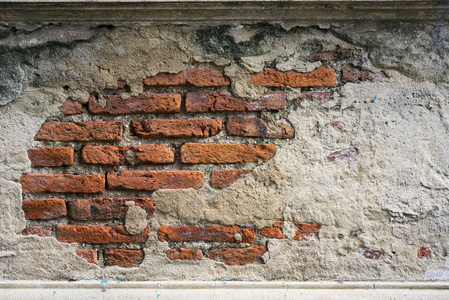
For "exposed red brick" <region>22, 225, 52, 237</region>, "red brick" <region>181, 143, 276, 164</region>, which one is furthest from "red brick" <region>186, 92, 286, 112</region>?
"exposed red brick" <region>22, 225, 52, 237</region>

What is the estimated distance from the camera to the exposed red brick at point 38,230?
1568 millimetres

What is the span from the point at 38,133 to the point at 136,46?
58 cm

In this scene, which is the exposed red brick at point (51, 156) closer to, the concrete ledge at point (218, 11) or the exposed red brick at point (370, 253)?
the concrete ledge at point (218, 11)

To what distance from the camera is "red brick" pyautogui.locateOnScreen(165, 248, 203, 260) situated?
5.16 ft

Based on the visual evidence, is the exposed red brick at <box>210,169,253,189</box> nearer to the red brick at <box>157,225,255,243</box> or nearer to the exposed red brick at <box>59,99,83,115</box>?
the red brick at <box>157,225,255,243</box>

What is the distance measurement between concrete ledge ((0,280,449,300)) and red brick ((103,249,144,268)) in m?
0.08

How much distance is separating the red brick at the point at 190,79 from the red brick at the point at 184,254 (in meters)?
0.74

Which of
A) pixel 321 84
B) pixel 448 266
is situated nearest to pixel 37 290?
pixel 321 84

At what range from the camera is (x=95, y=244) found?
5.17 ft

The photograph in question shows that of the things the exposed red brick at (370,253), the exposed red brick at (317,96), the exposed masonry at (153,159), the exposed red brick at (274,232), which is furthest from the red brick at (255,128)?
the exposed red brick at (370,253)

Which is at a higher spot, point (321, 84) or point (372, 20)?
point (372, 20)

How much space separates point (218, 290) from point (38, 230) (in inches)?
32.9

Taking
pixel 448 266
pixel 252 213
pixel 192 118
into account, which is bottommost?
pixel 448 266

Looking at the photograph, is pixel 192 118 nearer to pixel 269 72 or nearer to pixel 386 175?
pixel 269 72
